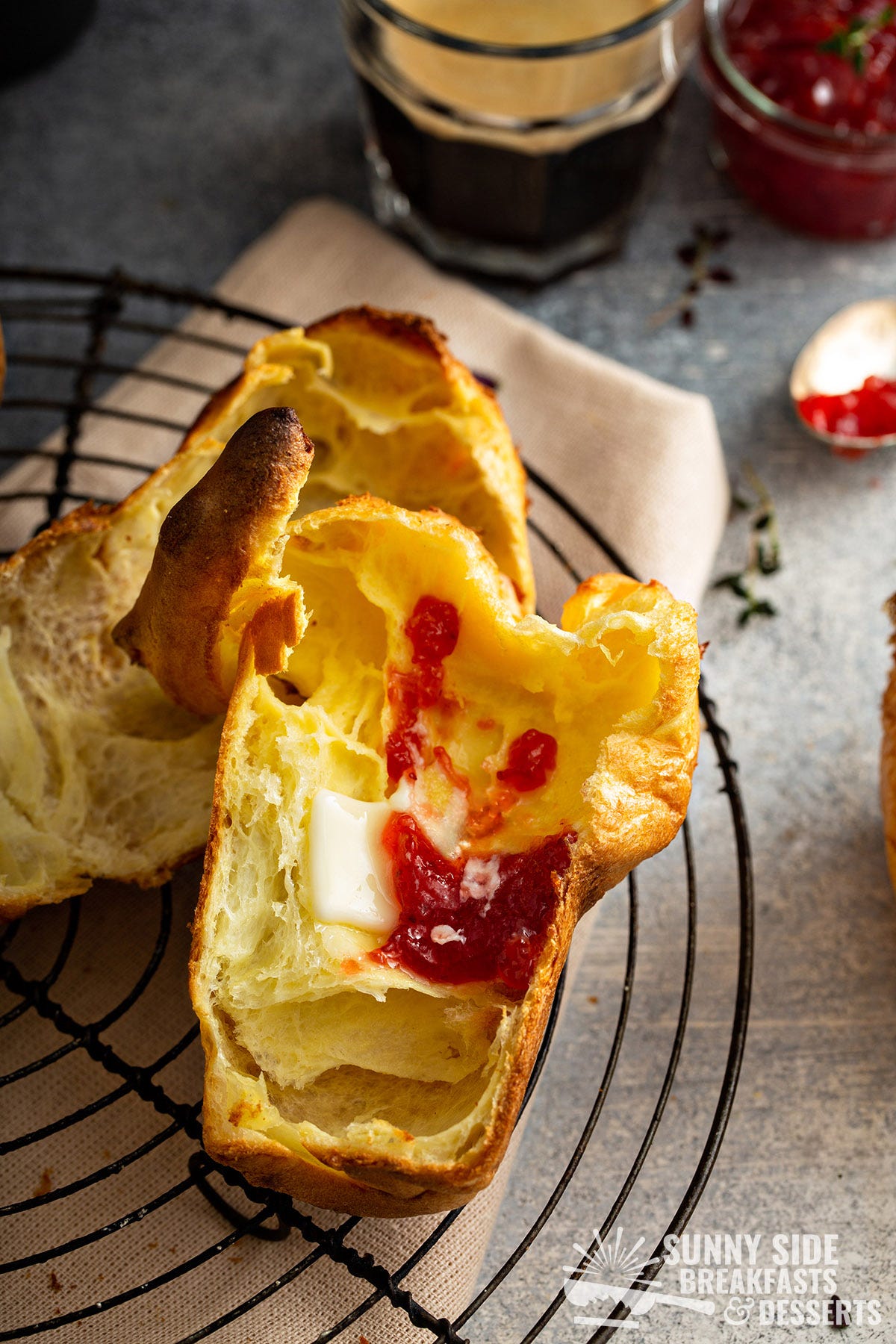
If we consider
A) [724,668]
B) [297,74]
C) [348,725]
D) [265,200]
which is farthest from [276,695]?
[297,74]

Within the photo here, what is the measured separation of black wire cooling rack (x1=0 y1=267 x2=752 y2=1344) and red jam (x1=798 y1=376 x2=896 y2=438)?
803mm

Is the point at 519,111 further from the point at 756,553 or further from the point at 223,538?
the point at 223,538

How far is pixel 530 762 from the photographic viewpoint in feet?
7.52

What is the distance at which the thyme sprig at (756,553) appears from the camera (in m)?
3.34

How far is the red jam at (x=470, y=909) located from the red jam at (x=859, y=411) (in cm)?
184

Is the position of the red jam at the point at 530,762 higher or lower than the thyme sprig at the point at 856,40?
lower

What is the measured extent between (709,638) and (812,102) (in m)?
1.58

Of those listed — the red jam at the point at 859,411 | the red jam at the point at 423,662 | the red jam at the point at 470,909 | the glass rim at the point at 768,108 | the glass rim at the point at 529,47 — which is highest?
the glass rim at the point at 529,47

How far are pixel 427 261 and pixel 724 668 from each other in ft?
5.16

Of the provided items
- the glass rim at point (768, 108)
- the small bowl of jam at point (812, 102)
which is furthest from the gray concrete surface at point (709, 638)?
the glass rim at point (768, 108)

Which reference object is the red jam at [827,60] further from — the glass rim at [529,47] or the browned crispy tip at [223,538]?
the browned crispy tip at [223,538]

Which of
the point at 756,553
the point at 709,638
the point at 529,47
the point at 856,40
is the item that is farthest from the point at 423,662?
the point at 856,40

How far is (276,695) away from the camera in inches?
96.3

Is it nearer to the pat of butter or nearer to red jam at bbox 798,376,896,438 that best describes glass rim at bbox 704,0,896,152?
red jam at bbox 798,376,896,438
